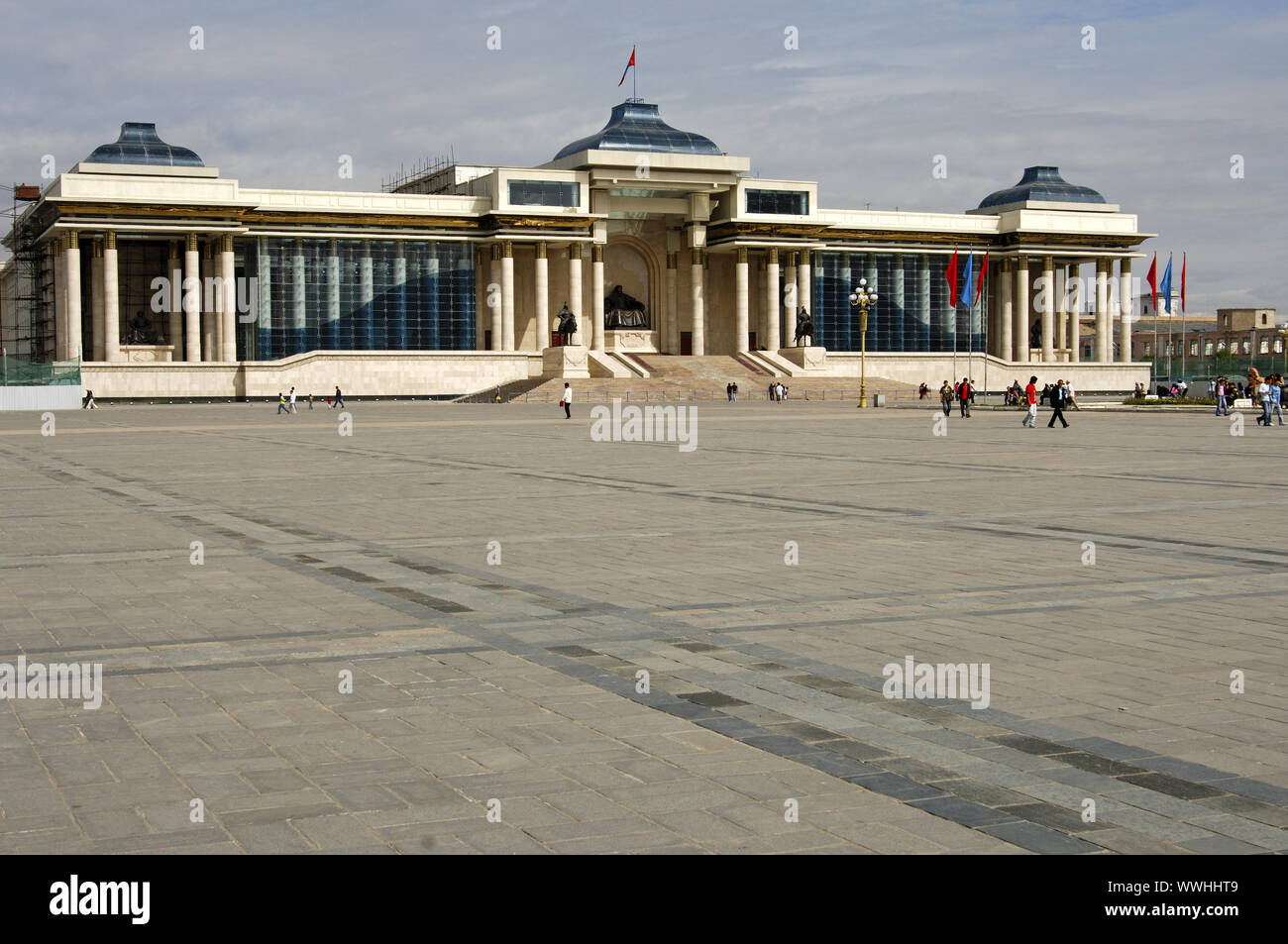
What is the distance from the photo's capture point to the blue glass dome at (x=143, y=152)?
74.7 m

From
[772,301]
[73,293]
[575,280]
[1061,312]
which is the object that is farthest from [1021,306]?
[73,293]

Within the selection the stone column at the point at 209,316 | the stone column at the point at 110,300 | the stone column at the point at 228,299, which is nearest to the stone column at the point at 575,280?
the stone column at the point at 228,299

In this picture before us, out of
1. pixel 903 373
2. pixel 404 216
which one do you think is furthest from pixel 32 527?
pixel 903 373

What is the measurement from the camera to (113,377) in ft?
230

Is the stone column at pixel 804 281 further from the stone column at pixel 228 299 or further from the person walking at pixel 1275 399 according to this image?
the person walking at pixel 1275 399

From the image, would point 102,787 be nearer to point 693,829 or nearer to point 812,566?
point 693,829

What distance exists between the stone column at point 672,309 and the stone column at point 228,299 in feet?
89.5

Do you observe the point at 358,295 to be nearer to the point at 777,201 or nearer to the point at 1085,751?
the point at 777,201

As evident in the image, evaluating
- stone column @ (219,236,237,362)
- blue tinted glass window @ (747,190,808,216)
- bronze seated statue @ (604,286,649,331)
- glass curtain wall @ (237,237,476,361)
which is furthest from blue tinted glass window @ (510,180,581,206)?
stone column @ (219,236,237,362)

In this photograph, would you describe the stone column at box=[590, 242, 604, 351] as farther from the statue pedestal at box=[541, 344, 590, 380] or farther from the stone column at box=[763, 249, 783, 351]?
the stone column at box=[763, 249, 783, 351]

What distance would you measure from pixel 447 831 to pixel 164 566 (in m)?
7.38

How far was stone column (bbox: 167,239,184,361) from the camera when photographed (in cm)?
7719

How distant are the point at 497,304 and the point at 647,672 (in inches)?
2992

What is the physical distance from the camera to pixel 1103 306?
320 ft
